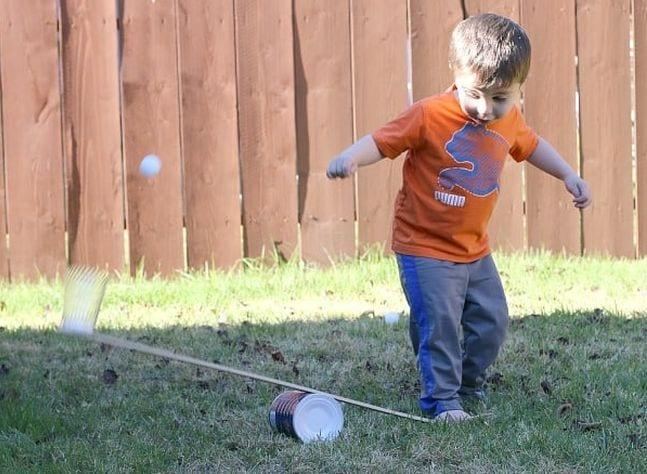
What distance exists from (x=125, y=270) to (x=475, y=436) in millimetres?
3236

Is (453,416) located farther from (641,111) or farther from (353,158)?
(641,111)

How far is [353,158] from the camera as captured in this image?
333 centimetres

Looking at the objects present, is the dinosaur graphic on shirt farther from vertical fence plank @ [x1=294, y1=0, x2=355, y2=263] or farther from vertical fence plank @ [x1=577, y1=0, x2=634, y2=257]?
vertical fence plank @ [x1=577, y1=0, x2=634, y2=257]

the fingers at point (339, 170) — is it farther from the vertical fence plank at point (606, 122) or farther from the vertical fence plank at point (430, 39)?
the vertical fence plank at point (606, 122)

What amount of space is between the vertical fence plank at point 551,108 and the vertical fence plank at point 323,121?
1.05 m

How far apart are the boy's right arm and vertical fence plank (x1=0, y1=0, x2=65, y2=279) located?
2.90 m

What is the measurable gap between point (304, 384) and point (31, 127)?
2674 mm

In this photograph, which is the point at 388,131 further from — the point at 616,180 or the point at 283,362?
the point at 616,180

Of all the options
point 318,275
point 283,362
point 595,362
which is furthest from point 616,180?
point 283,362

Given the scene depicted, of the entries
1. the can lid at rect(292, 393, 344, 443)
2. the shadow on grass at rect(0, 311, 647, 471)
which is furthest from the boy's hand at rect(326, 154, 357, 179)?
the shadow on grass at rect(0, 311, 647, 471)

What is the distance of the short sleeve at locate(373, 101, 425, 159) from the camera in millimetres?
3455

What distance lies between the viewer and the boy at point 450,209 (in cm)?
345

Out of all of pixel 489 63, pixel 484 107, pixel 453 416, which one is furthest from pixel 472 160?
pixel 453 416

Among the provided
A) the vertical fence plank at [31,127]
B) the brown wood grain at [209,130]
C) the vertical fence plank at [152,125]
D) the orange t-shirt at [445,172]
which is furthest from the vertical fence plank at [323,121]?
the orange t-shirt at [445,172]
